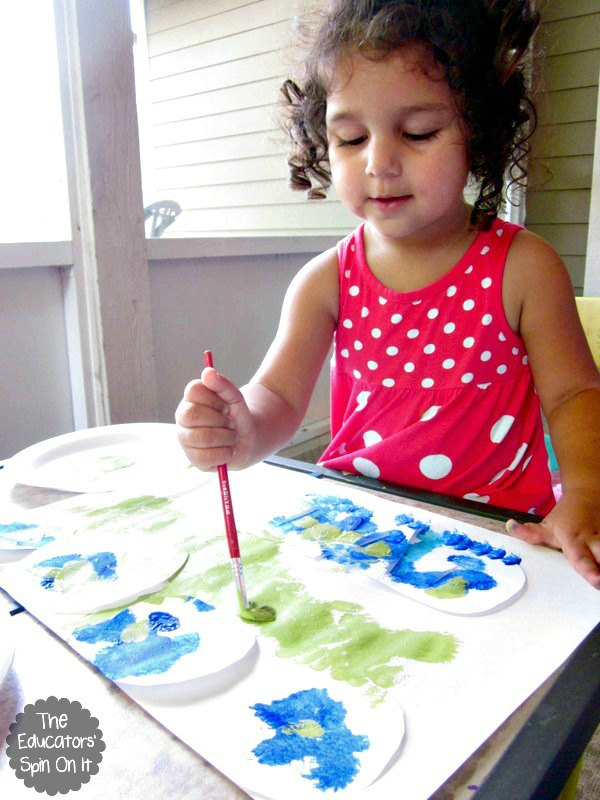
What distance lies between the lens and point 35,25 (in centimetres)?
140

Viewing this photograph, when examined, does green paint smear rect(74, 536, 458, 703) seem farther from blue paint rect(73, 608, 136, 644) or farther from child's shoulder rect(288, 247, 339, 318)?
child's shoulder rect(288, 247, 339, 318)

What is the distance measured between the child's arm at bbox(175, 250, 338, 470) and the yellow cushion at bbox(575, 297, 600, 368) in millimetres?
615

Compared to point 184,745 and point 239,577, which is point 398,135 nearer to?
point 239,577

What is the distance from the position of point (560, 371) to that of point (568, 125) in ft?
8.18

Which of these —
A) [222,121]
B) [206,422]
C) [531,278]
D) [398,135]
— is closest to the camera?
[206,422]

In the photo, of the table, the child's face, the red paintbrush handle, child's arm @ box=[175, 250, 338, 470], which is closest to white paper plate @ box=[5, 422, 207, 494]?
child's arm @ box=[175, 250, 338, 470]

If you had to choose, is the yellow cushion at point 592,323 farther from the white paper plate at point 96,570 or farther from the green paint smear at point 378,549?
the white paper plate at point 96,570

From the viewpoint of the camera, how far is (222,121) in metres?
3.25

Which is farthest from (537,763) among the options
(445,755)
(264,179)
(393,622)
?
(264,179)

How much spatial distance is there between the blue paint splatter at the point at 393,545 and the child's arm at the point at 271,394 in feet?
0.36

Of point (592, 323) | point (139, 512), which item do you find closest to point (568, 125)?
point (592, 323)

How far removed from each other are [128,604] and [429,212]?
2.11 ft

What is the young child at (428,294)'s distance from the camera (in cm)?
82

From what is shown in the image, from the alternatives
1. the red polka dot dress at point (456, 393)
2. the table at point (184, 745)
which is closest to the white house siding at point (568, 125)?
the red polka dot dress at point (456, 393)
